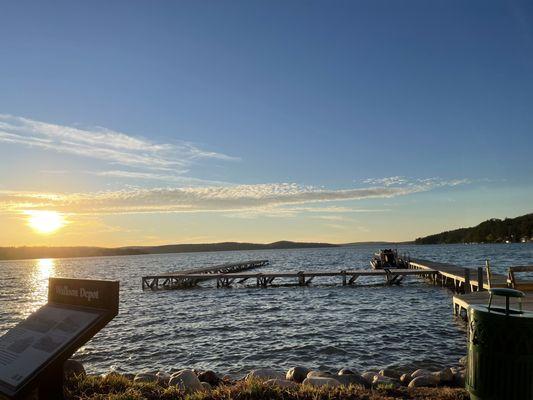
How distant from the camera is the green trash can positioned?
4980mm

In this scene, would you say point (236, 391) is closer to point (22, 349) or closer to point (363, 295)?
point (22, 349)

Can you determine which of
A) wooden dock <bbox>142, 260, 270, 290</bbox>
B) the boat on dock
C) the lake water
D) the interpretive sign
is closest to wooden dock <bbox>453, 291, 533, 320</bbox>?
the lake water

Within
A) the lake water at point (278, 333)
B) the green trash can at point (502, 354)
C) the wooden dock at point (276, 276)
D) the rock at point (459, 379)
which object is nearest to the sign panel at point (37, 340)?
the green trash can at point (502, 354)

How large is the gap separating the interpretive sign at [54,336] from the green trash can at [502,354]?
4138mm

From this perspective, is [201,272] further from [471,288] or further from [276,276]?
[471,288]

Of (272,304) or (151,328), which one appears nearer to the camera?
(151,328)

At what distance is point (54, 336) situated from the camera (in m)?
5.50

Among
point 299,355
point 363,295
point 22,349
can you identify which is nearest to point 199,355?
point 299,355

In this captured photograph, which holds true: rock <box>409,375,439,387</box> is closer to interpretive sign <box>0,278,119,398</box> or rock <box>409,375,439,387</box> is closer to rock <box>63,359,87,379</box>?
rock <box>63,359,87,379</box>

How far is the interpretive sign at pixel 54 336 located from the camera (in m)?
5.14

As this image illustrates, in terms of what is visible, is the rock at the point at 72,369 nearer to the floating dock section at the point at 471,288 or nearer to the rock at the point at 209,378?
the rock at the point at 209,378

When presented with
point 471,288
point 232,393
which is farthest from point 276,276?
point 232,393

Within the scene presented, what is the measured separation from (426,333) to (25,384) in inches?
630

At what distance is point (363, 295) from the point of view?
32875mm
